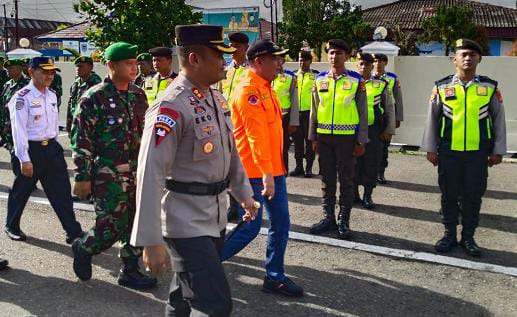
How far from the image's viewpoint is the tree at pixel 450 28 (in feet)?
117

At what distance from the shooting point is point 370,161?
25.0 ft

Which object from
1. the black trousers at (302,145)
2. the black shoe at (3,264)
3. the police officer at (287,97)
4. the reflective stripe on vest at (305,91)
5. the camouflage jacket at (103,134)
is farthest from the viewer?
the reflective stripe on vest at (305,91)

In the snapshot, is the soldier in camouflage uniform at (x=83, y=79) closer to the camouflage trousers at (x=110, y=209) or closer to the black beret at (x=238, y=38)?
the black beret at (x=238, y=38)

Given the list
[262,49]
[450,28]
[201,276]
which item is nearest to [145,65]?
[262,49]

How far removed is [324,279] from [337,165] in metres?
1.62

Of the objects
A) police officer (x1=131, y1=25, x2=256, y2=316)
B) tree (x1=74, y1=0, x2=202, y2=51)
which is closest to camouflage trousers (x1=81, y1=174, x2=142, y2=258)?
police officer (x1=131, y1=25, x2=256, y2=316)

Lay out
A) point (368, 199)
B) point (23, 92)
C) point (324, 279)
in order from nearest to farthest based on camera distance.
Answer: point (324, 279) < point (23, 92) < point (368, 199)

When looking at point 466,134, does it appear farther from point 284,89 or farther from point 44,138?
point 44,138

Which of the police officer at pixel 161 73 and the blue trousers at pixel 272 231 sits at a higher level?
the police officer at pixel 161 73

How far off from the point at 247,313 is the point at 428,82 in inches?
373

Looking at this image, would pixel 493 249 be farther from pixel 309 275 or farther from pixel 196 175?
pixel 196 175

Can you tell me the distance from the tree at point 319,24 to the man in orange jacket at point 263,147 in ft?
93.4

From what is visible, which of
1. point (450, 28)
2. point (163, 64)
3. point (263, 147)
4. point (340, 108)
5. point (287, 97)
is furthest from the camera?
point (450, 28)

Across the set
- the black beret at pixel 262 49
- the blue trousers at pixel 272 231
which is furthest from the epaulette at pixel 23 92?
the blue trousers at pixel 272 231
